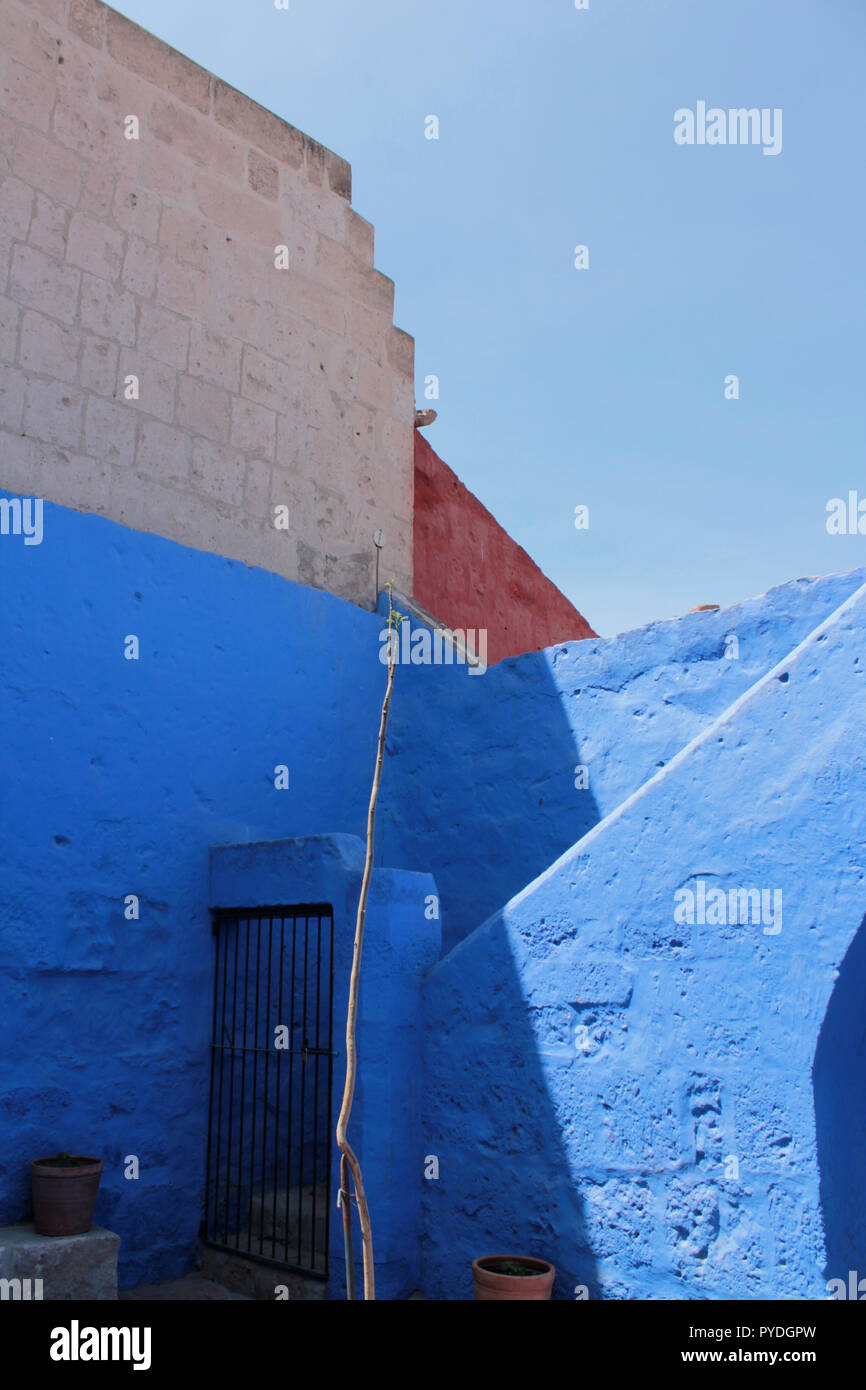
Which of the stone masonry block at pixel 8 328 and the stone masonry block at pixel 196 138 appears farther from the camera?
the stone masonry block at pixel 196 138

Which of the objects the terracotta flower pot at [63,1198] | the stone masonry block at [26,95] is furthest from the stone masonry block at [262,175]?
the terracotta flower pot at [63,1198]

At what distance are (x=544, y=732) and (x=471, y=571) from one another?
378 cm

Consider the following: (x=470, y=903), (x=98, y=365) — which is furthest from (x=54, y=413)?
(x=470, y=903)

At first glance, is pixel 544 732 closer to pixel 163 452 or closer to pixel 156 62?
pixel 163 452

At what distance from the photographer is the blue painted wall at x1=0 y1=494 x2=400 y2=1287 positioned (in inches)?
199

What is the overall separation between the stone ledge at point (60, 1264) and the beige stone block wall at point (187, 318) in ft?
11.8

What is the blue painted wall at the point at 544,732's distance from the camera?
5660 millimetres

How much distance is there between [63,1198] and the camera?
4.57 metres

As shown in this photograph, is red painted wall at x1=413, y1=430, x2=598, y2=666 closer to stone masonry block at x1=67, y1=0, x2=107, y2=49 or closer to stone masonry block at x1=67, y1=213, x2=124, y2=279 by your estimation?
stone masonry block at x1=67, y1=213, x2=124, y2=279

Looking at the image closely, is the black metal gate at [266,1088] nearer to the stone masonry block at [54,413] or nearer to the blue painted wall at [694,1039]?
the blue painted wall at [694,1039]

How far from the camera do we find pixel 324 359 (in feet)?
25.4

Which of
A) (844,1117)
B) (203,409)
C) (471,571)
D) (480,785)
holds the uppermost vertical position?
(203,409)

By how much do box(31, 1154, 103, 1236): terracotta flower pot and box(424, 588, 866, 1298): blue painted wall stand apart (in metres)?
1.47

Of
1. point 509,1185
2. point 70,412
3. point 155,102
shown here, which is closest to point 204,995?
point 509,1185
